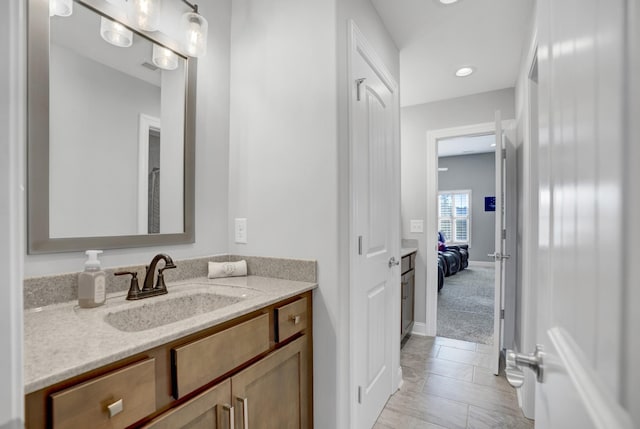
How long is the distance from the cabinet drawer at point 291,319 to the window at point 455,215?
737cm

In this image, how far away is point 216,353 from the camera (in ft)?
3.18

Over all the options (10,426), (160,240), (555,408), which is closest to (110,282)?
(160,240)

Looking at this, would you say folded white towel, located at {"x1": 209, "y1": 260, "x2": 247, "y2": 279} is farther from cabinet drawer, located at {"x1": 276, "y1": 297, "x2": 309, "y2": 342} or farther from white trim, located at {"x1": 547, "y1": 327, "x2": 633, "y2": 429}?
white trim, located at {"x1": 547, "y1": 327, "x2": 633, "y2": 429}

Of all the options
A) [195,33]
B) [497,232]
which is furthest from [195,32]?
[497,232]

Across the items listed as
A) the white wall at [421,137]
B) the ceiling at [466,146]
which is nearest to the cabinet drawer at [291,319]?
the white wall at [421,137]

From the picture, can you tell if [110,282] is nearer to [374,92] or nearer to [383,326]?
[383,326]

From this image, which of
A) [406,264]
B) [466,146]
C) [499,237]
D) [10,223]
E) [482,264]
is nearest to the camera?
[10,223]

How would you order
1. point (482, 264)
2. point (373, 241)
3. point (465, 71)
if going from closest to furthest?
1. point (373, 241)
2. point (465, 71)
3. point (482, 264)

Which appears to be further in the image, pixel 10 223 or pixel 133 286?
pixel 133 286

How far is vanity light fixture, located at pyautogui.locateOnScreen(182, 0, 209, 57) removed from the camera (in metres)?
1.47

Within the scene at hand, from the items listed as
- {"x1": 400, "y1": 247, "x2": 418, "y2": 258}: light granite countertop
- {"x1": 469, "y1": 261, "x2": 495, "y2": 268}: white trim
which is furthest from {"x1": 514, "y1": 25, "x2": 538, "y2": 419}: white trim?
{"x1": 469, "y1": 261, "x2": 495, "y2": 268}: white trim

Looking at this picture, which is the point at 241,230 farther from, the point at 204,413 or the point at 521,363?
the point at 521,363

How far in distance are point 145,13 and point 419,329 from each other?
135 inches

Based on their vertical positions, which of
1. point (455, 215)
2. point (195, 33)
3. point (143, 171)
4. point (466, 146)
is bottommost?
point (455, 215)
